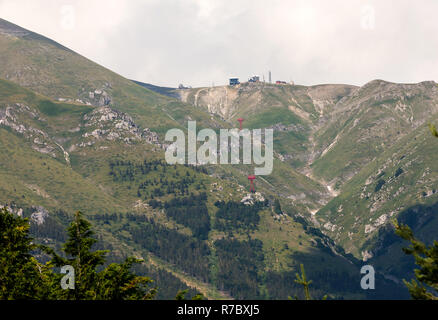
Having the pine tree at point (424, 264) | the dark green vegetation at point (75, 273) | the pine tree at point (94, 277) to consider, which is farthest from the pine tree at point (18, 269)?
the pine tree at point (424, 264)

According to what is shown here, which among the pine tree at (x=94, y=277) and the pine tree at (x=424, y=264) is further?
the pine tree at (x=94, y=277)

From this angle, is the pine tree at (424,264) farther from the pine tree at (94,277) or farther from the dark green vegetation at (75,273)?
the dark green vegetation at (75,273)

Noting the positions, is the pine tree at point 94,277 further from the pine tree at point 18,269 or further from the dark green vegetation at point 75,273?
the pine tree at point 18,269

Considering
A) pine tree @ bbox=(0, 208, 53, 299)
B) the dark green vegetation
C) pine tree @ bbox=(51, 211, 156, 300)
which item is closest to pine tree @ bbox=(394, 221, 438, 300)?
pine tree @ bbox=(51, 211, 156, 300)

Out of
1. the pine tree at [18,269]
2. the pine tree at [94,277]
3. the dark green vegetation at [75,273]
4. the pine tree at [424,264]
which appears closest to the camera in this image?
the pine tree at [424,264]

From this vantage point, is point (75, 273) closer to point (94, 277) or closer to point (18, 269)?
point (94, 277)

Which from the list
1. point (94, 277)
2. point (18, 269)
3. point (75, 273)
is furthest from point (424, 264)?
point (18, 269)

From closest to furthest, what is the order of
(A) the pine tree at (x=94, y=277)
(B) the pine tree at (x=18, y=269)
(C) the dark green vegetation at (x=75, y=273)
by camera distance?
(A) the pine tree at (x=94, y=277) < (C) the dark green vegetation at (x=75, y=273) < (B) the pine tree at (x=18, y=269)

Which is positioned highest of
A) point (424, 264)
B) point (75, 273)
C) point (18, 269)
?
point (18, 269)

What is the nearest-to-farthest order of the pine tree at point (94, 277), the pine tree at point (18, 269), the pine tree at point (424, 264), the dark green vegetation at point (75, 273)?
the pine tree at point (424, 264)
the pine tree at point (94, 277)
the dark green vegetation at point (75, 273)
the pine tree at point (18, 269)

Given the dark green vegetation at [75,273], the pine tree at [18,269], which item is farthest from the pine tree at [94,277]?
the pine tree at [18,269]

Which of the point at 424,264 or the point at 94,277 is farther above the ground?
the point at 94,277
